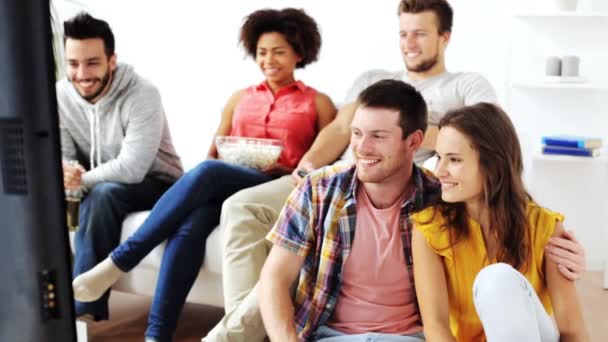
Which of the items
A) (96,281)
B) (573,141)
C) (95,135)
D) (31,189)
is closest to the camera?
(31,189)

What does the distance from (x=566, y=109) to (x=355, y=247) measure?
238 centimetres

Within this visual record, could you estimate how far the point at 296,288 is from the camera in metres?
1.80

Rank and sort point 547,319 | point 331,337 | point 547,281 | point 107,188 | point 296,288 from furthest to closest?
1. point 107,188
2. point 296,288
3. point 331,337
4. point 547,281
5. point 547,319

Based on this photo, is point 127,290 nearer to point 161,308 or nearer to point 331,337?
point 161,308

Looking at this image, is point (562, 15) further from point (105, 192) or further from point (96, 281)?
point (96, 281)

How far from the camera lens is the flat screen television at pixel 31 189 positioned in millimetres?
464

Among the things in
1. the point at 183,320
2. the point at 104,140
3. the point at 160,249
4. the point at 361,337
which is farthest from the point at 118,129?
the point at 361,337

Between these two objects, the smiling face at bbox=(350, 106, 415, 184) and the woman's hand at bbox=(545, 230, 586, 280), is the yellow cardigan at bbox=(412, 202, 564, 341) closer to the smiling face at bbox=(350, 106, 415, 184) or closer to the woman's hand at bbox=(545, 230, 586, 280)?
the woman's hand at bbox=(545, 230, 586, 280)

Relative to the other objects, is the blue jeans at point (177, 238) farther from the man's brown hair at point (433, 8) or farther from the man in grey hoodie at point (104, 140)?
the man's brown hair at point (433, 8)

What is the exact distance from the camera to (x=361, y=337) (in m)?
1.63

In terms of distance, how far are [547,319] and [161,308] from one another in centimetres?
128

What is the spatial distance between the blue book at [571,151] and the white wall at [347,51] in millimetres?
79

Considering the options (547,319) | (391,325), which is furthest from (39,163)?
(391,325)

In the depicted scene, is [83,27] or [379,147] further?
[83,27]
